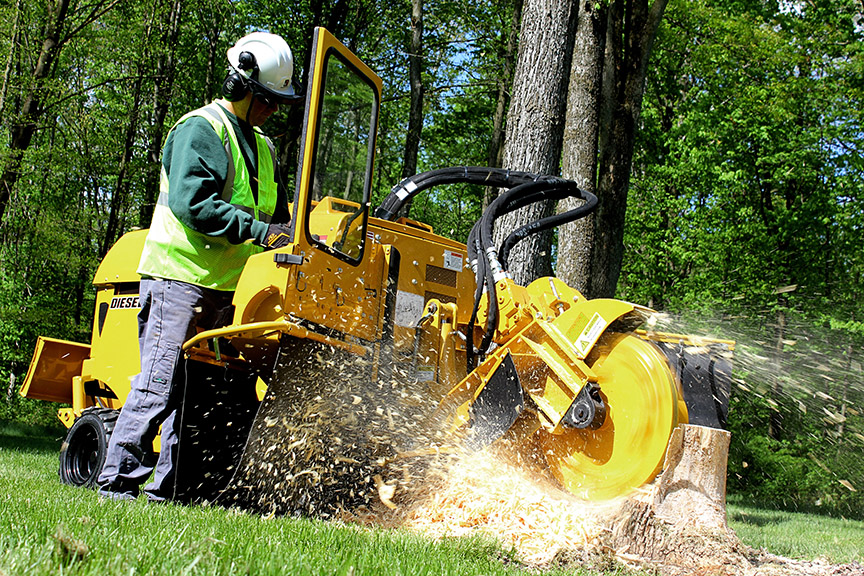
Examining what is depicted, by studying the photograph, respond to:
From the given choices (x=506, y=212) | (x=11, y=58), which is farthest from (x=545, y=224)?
(x=11, y=58)

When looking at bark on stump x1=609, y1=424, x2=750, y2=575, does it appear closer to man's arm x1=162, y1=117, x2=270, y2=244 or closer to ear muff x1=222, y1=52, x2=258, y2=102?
man's arm x1=162, y1=117, x2=270, y2=244

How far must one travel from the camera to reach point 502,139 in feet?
65.8

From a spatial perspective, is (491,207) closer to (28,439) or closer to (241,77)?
(241,77)

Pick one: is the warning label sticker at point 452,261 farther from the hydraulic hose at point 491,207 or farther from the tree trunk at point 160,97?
the tree trunk at point 160,97

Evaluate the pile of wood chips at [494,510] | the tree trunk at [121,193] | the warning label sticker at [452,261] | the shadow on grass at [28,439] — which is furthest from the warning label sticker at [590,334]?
the tree trunk at [121,193]

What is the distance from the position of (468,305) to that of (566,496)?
1.45m

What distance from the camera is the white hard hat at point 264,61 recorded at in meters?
4.19

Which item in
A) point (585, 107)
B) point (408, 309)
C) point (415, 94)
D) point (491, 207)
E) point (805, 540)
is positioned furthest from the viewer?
point (415, 94)

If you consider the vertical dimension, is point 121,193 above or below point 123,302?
above

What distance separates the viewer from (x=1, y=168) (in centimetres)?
1058

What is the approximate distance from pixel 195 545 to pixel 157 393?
1.93 metres

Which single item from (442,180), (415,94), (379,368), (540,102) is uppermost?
(415,94)

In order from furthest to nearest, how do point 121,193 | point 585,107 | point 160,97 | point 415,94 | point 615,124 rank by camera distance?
point 415,94 → point 160,97 → point 121,193 → point 615,124 → point 585,107

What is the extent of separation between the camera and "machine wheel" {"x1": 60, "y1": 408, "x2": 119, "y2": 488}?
487 centimetres
